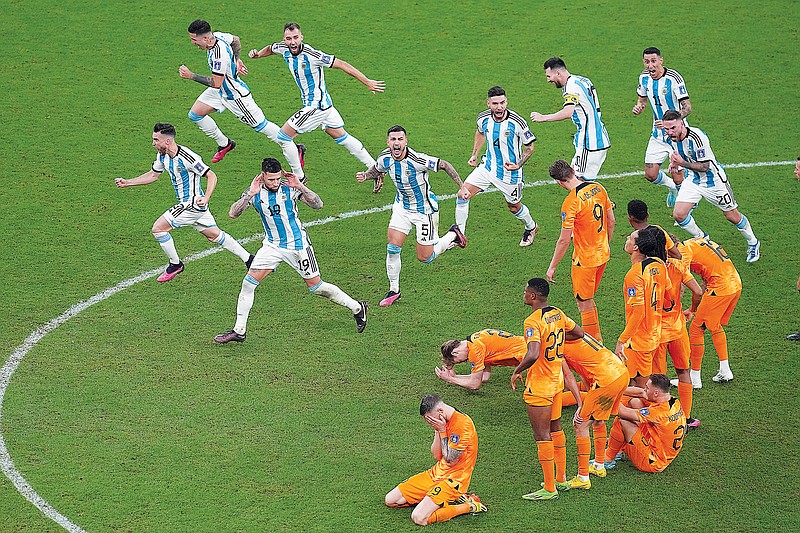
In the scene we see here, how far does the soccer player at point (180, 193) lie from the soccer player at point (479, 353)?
3.81 metres

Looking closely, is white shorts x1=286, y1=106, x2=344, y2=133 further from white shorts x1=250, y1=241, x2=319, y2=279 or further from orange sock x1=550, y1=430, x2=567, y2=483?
orange sock x1=550, y1=430, x2=567, y2=483

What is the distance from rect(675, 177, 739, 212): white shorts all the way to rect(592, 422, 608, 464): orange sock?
15.5 ft

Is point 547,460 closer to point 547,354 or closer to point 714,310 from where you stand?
point 547,354

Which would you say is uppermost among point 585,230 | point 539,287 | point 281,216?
point 281,216

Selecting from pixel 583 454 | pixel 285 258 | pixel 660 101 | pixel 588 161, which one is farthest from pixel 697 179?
pixel 285 258

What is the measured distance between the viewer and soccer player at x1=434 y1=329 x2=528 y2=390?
1112 cm

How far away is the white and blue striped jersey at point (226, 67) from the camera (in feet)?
51.5

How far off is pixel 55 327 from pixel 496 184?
583 centimetres

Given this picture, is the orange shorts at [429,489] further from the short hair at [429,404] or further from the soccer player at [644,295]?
the soccer player at [644,295]

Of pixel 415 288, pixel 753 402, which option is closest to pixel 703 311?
pixel 753 402

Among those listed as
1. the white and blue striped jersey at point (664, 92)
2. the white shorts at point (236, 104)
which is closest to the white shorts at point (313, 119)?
the white shorts at point (236, 104)

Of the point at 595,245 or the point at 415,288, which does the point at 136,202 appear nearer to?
the point at 415,288

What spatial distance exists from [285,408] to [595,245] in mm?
3778

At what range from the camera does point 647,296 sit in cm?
1020
